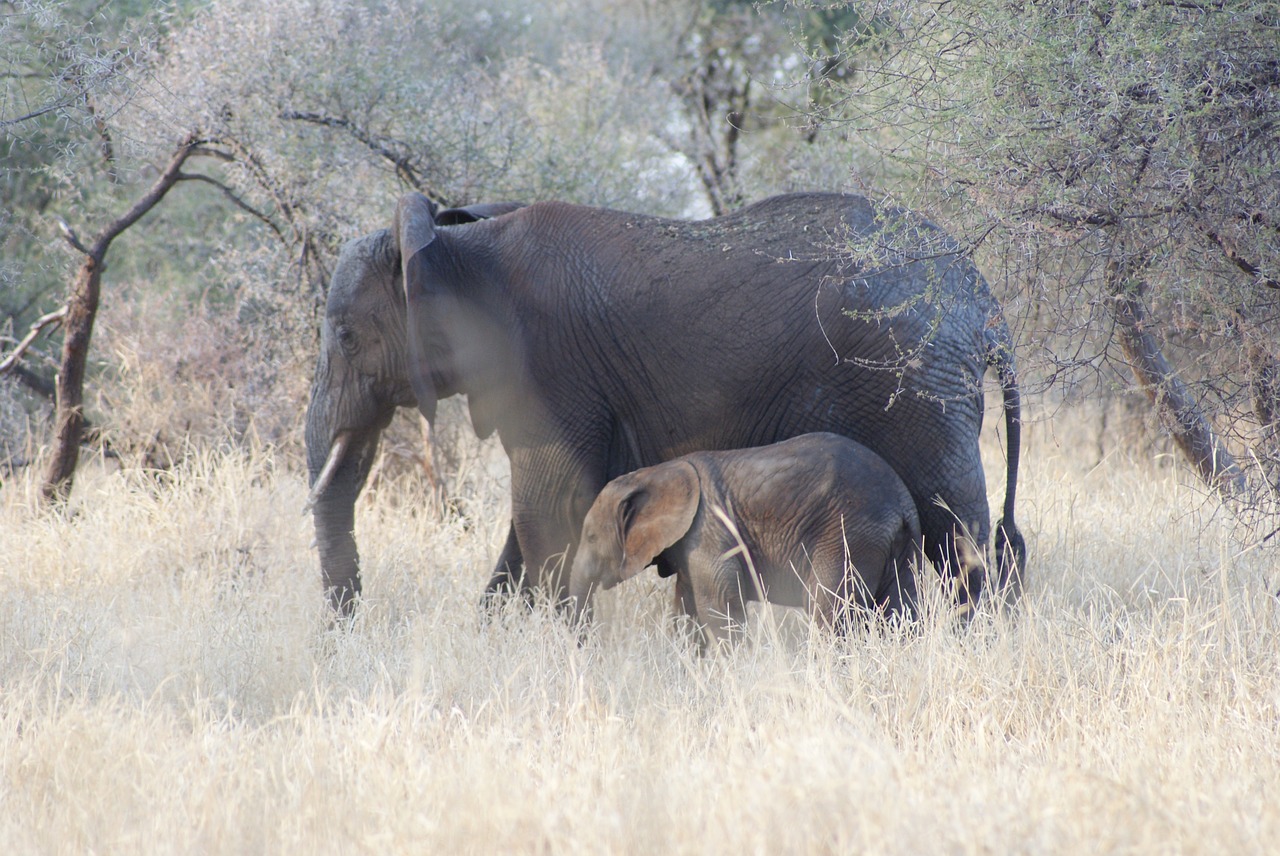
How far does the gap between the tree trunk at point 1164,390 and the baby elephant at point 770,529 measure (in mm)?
1178

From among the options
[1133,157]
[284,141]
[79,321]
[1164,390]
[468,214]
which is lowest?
[1164,390]

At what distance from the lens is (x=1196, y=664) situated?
15.5 feet

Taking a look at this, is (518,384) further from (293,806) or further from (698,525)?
(293,806)

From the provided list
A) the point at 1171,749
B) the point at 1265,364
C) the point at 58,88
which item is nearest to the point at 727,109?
the point at 58,88

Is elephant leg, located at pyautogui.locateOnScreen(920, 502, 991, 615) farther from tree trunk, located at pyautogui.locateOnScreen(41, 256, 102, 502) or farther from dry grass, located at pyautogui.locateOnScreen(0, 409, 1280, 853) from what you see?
tree trunk, located at pyautogui.locateOnScreen(41, 256, 102, 502)

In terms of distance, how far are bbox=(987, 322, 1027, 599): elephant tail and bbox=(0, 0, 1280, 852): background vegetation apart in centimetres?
16

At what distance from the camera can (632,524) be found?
5848mm

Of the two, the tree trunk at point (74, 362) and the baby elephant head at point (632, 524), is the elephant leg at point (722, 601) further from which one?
the tree trunk at point (74, 362)

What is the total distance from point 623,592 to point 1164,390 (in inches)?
111

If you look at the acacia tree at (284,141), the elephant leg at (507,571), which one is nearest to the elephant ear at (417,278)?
the elephant leg at (507,571)

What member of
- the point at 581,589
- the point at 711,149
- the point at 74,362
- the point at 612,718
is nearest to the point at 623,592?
the point at 581,589

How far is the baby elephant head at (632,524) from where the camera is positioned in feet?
18.8

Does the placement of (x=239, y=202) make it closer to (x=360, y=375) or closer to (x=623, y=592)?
(x=360, y=375)

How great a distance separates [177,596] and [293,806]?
10.9ft
